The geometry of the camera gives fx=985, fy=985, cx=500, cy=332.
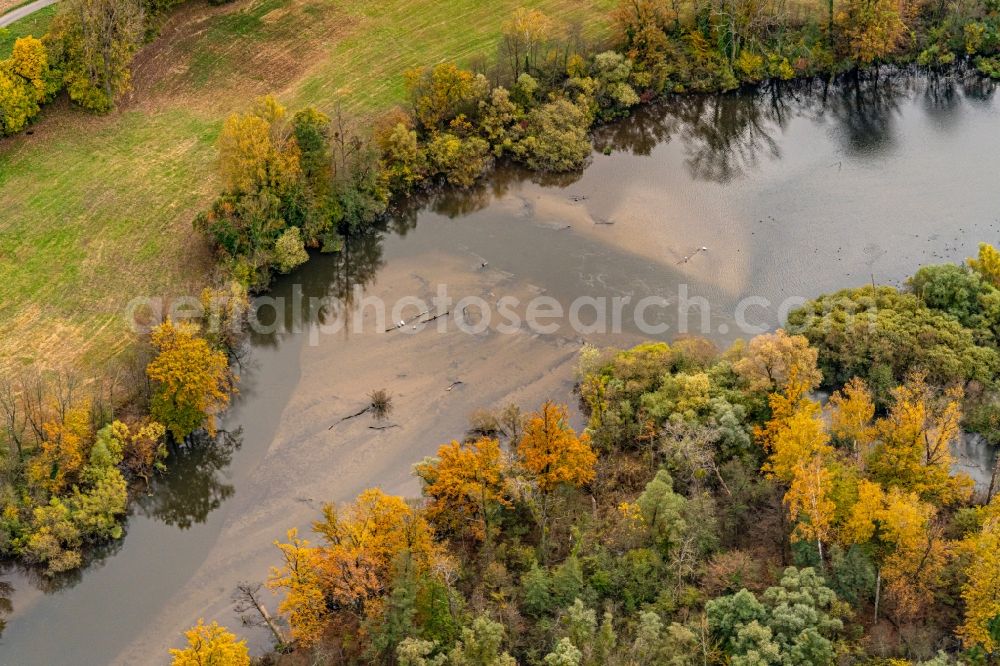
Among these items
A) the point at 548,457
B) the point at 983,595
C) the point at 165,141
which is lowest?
the point at 983,595

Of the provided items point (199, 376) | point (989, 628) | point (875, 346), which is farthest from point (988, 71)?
point (199, 376)

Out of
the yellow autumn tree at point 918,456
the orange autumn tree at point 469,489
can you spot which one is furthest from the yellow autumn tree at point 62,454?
the yellow autumn tree at point 918,456

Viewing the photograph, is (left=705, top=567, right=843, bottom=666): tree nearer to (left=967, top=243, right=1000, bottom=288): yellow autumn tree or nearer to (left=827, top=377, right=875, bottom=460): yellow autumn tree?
(left=827, top=377, right=875, bottom=460): yellow autumn tree

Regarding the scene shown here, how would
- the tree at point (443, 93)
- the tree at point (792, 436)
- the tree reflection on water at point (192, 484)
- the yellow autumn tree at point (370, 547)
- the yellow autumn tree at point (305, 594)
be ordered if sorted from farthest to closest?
the tree at point (443, 93) → the tree reflection on water at point (192, 484) → the tree at point (792, 436) → the yellow autumn tree at point (305, 594) → the yellow autumn tree at point (370, 547)

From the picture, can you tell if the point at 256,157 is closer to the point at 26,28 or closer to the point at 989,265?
the point at 26,28

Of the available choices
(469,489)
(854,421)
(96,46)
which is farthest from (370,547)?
(96,46)

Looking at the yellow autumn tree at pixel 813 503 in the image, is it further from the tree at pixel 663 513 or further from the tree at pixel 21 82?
the tree at pixel 21 82

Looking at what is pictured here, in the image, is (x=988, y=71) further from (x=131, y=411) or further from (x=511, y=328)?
(x=131, y=411)
